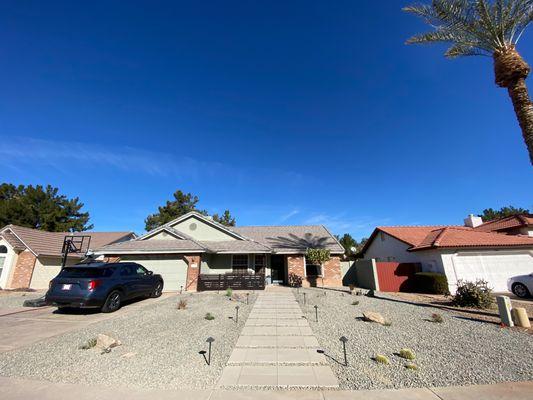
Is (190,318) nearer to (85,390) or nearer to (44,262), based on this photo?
(85,390)

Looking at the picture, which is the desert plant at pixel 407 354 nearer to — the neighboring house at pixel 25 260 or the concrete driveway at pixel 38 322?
the concrete driveway at pixel 38 322

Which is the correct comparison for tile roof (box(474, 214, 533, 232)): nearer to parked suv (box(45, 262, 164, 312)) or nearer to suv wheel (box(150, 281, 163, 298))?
suv wheel (box(150, 281, 163, 298))

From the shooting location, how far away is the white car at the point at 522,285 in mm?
A: 12476

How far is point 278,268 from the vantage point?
800 inches

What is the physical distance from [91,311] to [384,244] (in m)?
22.7

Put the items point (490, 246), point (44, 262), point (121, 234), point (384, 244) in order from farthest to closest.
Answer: point (121, 234) → point (384, 244) → point (44, 262) → point (490, 246)

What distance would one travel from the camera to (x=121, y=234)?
27984mm

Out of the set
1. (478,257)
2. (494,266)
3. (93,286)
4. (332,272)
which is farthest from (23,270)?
(494,266)

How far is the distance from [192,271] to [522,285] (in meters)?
19.0

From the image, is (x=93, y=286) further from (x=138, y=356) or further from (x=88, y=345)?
(x=138, y=356)

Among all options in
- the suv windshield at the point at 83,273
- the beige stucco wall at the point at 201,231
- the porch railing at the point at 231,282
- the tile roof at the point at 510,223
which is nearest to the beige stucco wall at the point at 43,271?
the beige stucco wall at the point at 201,231

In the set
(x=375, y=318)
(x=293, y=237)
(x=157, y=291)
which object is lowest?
(x=375, y=318)

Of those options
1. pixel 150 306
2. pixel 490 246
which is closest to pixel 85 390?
pixel 150 306

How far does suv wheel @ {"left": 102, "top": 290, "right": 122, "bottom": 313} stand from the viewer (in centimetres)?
938
